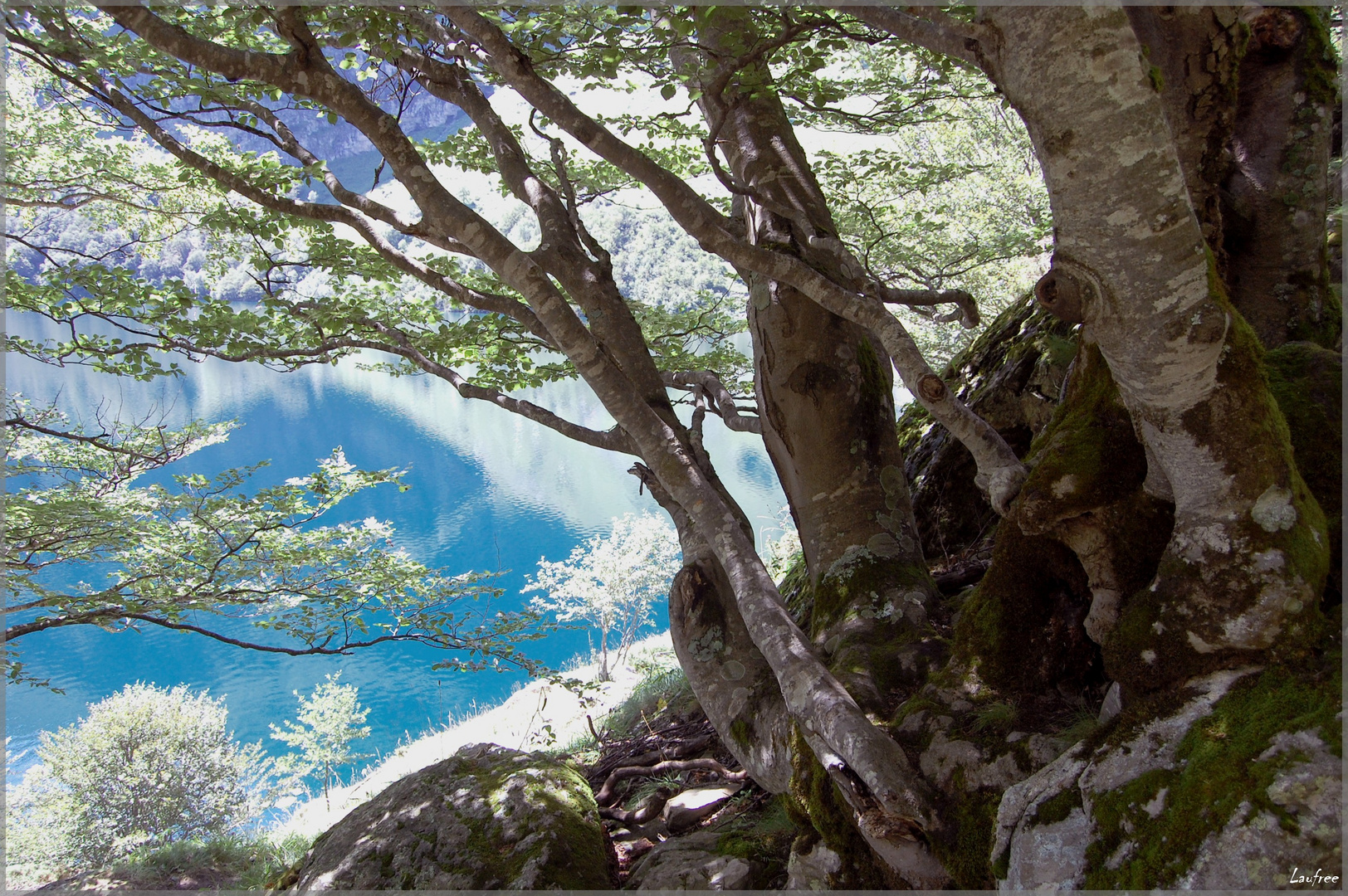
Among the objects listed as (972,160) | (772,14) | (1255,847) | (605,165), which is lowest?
(1255,847)

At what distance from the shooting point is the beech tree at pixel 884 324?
1911mm

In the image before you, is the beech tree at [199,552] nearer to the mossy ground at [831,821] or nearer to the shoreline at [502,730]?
the mossy ground at [831,821]

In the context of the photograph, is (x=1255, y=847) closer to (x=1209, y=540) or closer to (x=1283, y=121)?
(x=1209, y=540)

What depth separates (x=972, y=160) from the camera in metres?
16.4

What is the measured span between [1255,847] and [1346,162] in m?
2.78

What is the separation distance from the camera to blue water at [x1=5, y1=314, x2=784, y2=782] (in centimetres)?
2170

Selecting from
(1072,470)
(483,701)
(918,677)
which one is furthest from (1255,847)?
(483,701)

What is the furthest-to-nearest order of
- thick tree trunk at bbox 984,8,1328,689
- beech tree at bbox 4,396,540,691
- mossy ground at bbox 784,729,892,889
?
beech tree at bbox 4,396,540,691 < mossy ground at bbox 784,729,892,889 < thick tree trunk at bbox 984,8,1328,689

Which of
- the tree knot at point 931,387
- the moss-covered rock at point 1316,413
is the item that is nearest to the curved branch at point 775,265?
the tree knot at point 931,387

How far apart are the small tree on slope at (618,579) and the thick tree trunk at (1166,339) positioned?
18.7 m

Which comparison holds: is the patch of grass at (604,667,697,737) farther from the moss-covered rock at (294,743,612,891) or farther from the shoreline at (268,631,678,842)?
the moss-covered rock at (294,743,612,891)

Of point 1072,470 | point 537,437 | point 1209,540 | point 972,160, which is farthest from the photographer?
point 537,437

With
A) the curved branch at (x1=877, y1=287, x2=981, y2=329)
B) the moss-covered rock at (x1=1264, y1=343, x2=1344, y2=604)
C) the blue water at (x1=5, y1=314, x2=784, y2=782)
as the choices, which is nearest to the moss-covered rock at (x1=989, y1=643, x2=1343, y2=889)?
the moss-covered rock at (x1=1264, y1=343, x2=1344, y2=604)

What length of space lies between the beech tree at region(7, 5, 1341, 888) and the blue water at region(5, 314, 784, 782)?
8.86 feet
